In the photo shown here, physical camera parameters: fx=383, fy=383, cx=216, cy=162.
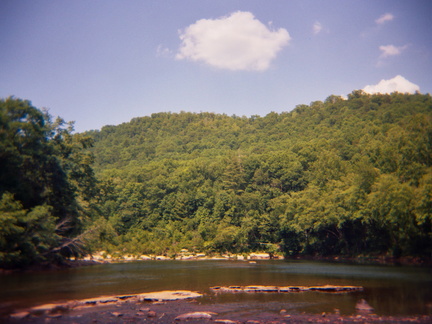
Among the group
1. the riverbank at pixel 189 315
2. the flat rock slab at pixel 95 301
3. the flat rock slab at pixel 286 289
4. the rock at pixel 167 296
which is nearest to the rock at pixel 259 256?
the flat rock slab at pixel 286 289

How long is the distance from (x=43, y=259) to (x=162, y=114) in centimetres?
14293

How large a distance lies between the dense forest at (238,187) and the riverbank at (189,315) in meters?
15.9

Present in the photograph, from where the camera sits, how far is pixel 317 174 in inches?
2982

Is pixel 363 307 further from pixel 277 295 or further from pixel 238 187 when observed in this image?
pixel 238 187

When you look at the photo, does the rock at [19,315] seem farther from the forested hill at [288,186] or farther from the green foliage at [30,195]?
the forested hill at [288,186]

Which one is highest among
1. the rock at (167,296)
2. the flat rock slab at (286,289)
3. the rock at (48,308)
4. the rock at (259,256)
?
the rock at (48,308)

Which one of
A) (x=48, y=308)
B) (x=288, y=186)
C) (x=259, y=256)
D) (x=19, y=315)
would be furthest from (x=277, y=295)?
(x=288, y=186)

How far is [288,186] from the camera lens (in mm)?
87750

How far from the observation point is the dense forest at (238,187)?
37.1 m

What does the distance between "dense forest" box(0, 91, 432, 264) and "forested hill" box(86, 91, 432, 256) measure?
0.78 feet

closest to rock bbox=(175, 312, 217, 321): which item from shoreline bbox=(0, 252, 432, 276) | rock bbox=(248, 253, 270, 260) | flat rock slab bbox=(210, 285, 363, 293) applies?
flat rock slab bbox=(210, 285, 363, 293)

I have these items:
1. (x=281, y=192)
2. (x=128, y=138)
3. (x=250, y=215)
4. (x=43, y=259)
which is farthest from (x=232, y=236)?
(x=128, y=138)

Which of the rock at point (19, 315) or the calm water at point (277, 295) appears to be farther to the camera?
the calm water at point (277, 295)

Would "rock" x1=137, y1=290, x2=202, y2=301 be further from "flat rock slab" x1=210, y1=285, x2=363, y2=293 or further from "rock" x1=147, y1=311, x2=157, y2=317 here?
"rock" x1=147, y1=311, x2=157, y2=317
